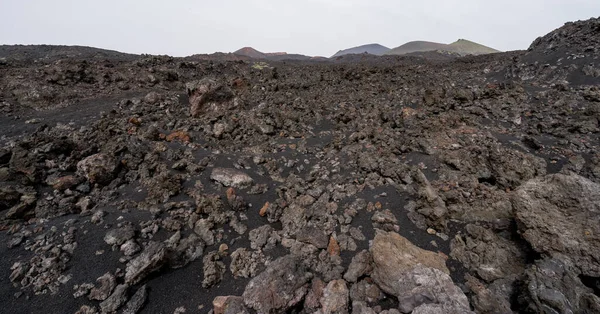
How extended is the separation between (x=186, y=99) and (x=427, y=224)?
24.0 ft

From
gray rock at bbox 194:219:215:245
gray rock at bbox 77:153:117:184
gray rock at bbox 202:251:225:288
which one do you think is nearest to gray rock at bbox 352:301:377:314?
gray rock at bbox 202:251:225:288

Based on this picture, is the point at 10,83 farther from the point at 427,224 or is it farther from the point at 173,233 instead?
the point at 427,224

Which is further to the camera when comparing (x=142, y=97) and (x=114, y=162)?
(x=142, y=97)

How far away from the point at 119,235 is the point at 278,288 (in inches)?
87.8

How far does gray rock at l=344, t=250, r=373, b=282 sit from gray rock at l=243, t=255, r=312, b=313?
463mm

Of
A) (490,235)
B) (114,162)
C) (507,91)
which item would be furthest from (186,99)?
(507,91)

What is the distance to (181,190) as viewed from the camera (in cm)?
430

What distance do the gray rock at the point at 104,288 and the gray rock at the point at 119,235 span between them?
462 millimetres

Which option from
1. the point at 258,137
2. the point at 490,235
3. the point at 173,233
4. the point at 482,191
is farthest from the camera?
the point at 258,137

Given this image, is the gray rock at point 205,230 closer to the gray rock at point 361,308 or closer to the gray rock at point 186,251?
the gray rock at point 186,251

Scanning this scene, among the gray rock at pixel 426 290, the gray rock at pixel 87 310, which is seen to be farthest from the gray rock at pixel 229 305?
the gray rock at pixel 426 290

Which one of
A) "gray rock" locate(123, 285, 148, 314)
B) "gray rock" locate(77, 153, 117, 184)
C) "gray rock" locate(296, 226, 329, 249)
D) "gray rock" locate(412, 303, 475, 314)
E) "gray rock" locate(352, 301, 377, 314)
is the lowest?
"gray rock" locate(123, 285, 148, 314)

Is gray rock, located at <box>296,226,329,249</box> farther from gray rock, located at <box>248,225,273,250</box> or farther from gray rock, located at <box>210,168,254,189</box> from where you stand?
gray rock, located at <box>210,168,254,189</box>

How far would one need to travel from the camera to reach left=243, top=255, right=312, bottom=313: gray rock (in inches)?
101
